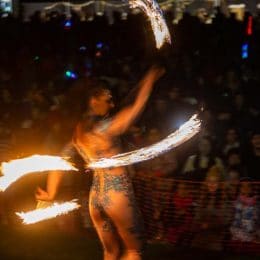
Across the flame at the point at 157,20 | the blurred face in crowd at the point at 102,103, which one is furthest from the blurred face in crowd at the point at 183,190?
the blurred face in crowd at the point at 102,103

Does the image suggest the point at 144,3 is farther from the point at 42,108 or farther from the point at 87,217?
the point at 42,108

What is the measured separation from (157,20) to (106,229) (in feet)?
5.42

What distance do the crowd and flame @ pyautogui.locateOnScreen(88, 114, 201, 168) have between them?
0.17m

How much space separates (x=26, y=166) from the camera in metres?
5.32

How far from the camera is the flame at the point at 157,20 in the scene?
481cm

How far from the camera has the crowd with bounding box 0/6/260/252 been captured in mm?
7730

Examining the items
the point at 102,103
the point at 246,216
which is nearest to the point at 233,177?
the point at 246,216

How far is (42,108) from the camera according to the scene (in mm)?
10094

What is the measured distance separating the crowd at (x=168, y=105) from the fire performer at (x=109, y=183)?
17 cm

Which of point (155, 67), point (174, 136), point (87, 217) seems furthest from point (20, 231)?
point (155, 67)

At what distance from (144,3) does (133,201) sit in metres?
1.59

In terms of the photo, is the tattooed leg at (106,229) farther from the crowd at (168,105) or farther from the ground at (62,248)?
the ground at (62,248)

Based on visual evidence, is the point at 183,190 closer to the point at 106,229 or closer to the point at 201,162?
the point at 201,162

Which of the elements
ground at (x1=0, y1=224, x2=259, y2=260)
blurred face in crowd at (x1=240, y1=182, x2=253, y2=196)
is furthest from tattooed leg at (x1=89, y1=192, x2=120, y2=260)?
blurred face in crowd at (x1=240, y1=182, x2=253, y2=196)
